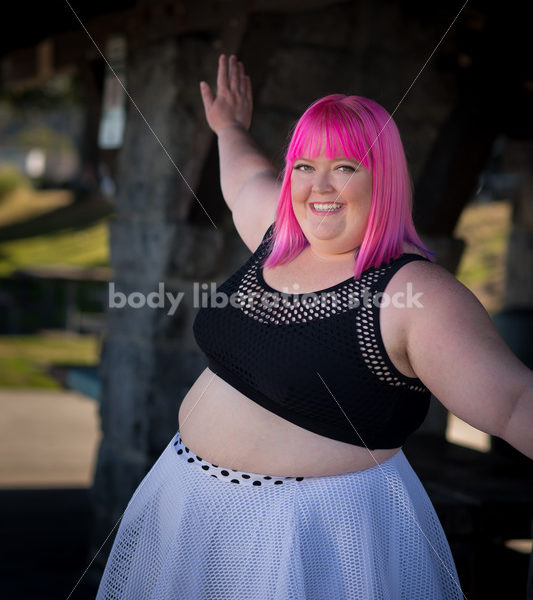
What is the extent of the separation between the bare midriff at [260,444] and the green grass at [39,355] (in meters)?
6.91

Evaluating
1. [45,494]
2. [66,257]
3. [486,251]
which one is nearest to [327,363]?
[45,494]

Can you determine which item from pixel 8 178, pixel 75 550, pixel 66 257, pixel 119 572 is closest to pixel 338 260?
pixel 119 572

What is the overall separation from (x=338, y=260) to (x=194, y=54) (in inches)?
88.8

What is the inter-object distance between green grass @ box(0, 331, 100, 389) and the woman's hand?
6397 millimetres

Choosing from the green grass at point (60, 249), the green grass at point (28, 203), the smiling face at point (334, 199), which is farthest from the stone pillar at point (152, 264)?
the green grass at point (28, 203)

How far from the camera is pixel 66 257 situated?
17688mm

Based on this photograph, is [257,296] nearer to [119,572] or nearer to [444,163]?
[119,572]

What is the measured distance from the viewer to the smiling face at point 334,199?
1688mm

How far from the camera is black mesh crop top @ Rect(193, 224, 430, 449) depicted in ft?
5.39

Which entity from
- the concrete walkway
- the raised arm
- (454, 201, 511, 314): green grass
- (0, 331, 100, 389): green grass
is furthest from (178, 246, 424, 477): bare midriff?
(454, 201, 511, 314): green grass

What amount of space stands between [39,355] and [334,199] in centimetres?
931

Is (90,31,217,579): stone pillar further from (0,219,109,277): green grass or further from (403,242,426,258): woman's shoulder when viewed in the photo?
(0,219,109,277): green grass

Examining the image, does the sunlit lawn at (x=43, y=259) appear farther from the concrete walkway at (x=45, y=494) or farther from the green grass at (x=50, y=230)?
the concrete walkway at (x=45, y=494)

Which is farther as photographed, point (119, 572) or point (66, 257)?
point (66, 257)
